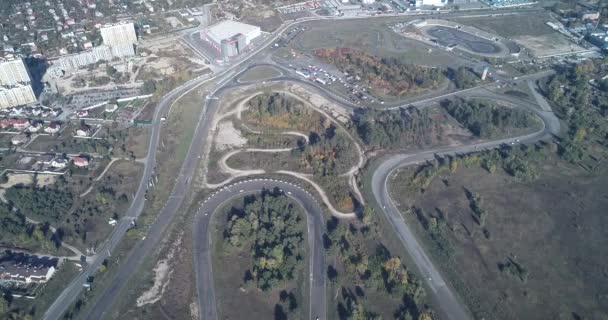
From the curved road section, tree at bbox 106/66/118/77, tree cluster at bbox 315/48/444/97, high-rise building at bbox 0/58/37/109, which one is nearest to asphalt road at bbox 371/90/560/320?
the curved road section

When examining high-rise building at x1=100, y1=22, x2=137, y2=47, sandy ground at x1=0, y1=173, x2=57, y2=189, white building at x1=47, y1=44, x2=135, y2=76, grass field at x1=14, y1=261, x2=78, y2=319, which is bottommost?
grass field at x1=14, y1=261, x2=78, y2=319

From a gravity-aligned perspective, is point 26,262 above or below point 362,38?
below

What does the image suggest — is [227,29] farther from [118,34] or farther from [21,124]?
[21,124]

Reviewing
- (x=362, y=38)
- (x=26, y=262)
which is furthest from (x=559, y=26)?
(x=26, y=262)

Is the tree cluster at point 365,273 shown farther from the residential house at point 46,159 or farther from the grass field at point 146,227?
the residential house at point 46,159

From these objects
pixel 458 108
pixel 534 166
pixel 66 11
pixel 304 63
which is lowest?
pixel 534 166

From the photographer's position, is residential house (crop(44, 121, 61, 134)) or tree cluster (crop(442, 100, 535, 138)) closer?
tree cluster (crop(442, 100, 535, 138))

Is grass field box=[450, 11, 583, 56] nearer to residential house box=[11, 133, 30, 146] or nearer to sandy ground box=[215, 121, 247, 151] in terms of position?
sandy ground box=[215, 121, 247, 151]

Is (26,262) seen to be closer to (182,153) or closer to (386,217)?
(182,153)
